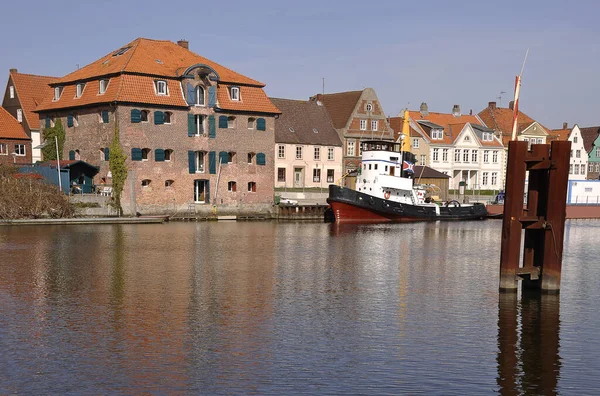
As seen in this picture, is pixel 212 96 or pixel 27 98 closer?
pixel 212 96

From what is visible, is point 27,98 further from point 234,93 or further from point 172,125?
point 234,93

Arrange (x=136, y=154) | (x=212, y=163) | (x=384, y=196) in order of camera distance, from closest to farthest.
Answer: (x=136, y=154) < (x=212, y=163) < (x=384, y=196)

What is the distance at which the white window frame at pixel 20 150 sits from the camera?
6531 cm

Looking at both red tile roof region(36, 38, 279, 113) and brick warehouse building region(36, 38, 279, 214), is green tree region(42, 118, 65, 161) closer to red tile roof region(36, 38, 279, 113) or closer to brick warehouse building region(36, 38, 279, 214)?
brick warehouse building region(36, 38, 279, 214)

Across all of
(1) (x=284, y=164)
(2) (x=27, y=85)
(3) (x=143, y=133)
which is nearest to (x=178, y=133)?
(3) (x=143, y=133)

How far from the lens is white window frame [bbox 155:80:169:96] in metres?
58.4

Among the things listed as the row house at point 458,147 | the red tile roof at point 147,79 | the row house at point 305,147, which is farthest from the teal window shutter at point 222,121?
the row house at point 458,147

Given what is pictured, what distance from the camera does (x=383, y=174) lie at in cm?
6412

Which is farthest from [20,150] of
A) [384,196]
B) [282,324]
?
[282,324]

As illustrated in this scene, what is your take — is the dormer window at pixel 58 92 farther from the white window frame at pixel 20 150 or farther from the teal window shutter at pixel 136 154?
the teal window shutter at pixel 136 154

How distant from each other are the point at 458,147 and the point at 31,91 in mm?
49320

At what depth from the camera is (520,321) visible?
21422 mm

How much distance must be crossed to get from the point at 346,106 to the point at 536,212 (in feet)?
192

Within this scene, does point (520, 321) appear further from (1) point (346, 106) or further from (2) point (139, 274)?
(1) point (346, 106)
